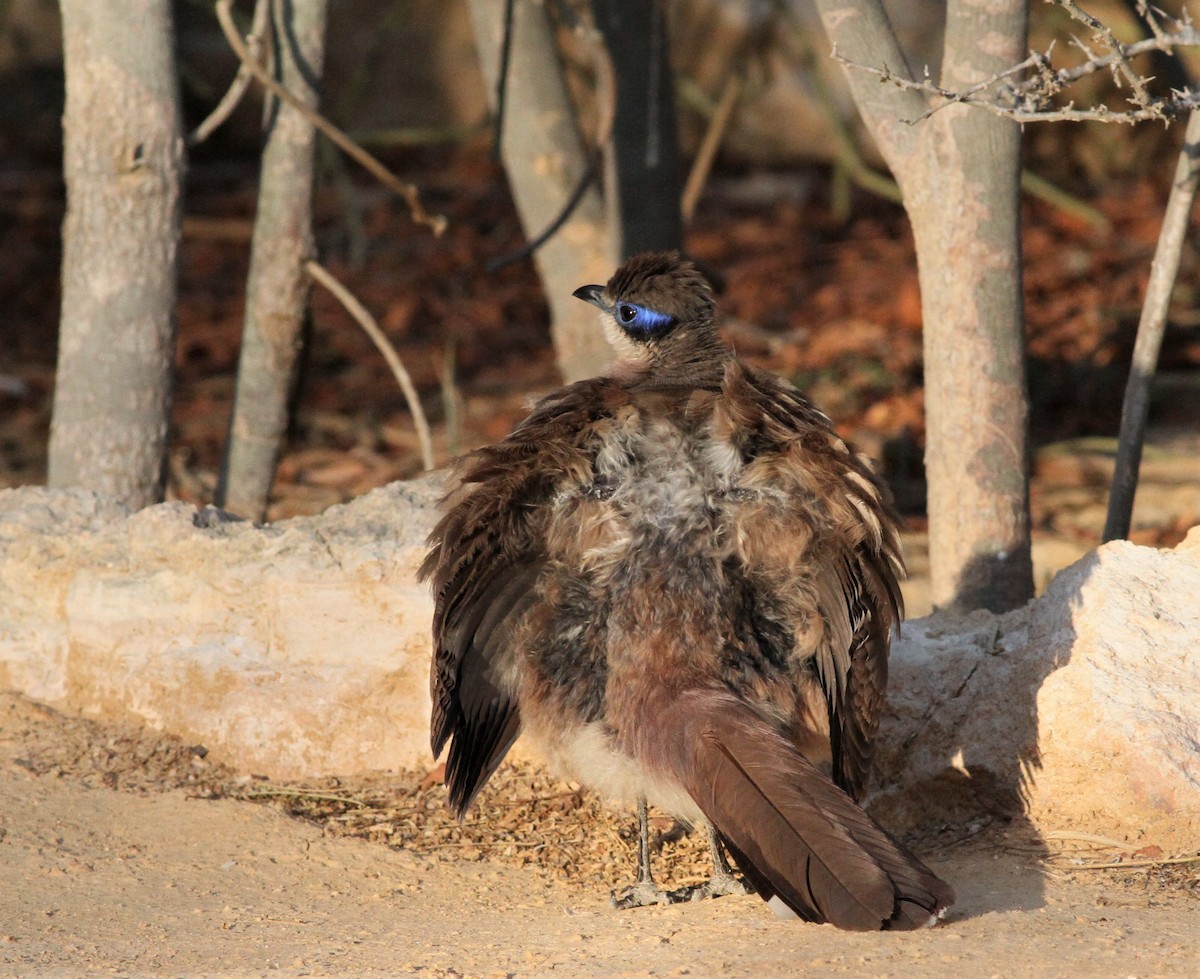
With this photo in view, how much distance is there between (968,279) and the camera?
3.87 m

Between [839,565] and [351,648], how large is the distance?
4.12ft

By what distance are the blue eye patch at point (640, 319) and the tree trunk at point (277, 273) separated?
1467 millimetres

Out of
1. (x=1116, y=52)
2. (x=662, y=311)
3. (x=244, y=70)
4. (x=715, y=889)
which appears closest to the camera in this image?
(x=1116, y=52)

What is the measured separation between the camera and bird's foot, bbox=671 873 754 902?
3178 millimetres

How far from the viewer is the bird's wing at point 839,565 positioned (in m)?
3.13

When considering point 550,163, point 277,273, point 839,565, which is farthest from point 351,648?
point 550,163

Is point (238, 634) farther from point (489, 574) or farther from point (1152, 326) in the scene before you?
point (1152, 326)

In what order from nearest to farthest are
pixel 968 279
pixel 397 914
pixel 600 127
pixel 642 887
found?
pixel 397 914, pixel 642 887, pixel 968 279, pixel 600 127

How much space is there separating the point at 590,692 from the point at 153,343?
1956mm

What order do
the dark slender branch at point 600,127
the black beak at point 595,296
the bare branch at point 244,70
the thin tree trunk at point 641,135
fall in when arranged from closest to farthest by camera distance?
the black beak at point 595,296
the bare branch at point 244,70
the dark slender branch at point 600,127
the thin tree trunk at point 641,135

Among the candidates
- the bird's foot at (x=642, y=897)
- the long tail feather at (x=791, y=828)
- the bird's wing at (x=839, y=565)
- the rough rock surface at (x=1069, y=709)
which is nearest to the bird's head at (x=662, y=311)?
the bird's wing at (x=839, y=565)

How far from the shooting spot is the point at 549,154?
5.73 meters

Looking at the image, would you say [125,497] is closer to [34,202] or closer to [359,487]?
[359,487]

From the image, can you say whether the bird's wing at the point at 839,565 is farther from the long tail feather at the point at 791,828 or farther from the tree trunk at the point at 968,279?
the tree trunk at the point at 968,279
